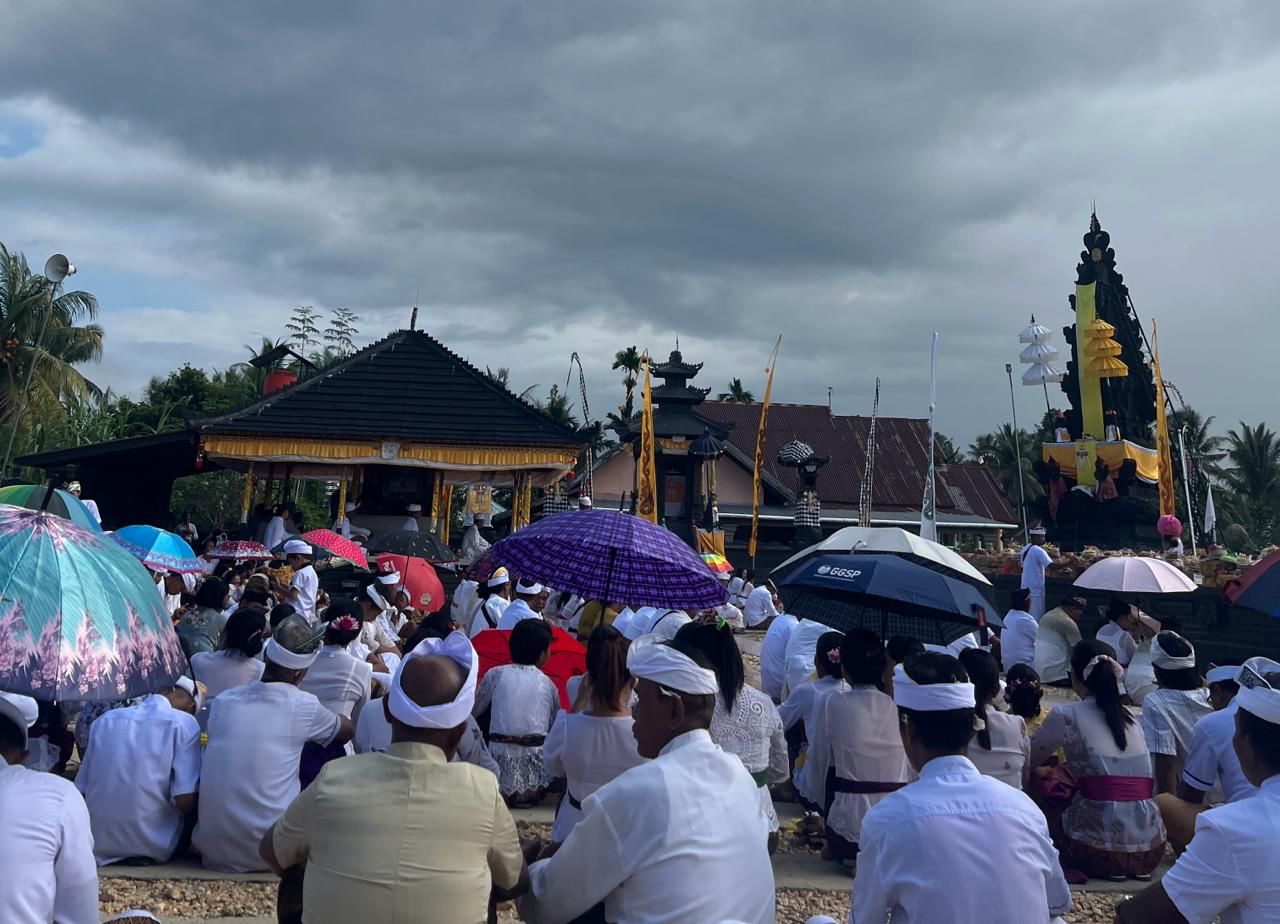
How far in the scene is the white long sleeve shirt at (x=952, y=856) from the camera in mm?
2754

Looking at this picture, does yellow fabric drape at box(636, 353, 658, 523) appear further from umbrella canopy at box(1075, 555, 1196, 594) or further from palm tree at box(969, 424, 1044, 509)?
palm tree at box(969, 424, 1044, 509)

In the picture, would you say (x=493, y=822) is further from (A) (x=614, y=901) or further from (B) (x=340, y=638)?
(B) (x=340, y=638)

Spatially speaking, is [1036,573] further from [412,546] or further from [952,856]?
[952,856]

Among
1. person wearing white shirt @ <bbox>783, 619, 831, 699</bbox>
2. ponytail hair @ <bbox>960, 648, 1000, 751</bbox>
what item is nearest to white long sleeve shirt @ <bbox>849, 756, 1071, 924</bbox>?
ponytail hair @ <bbox>960, 648, 1000, 751</bbox>

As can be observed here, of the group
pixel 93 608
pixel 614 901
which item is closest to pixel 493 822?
pixel 614 901

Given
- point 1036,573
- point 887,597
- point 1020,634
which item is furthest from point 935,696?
point 1036,573

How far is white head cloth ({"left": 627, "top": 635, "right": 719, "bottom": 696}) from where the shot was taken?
9.92 ft

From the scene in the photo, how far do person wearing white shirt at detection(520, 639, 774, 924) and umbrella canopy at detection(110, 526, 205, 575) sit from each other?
272 inches

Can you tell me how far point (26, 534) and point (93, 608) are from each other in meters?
0.33

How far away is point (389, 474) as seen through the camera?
829 inches

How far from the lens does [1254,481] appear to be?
142 ft

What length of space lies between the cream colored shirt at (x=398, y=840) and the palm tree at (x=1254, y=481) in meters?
44.5

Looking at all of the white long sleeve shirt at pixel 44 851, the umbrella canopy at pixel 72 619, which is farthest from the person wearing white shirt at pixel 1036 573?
the white long sleeve shirt at pixel 44 851

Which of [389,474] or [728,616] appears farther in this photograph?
[389,474]
